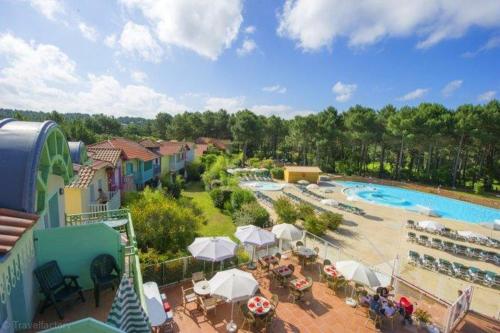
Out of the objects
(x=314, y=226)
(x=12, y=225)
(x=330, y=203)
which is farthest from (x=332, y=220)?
(x=12, y=225)

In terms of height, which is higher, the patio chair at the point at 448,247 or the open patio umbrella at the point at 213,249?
the open patio umbrella at the point at 213,249

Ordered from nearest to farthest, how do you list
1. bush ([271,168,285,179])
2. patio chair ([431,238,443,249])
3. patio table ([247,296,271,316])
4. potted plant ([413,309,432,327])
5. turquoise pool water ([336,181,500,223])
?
patio table ([247,296,271,316]), potted plant ([413,309,432,327]), patio chair ([431,238,443,249]), turquoise pool water ([336,181,500,223]), bush ([271,168,285,179])

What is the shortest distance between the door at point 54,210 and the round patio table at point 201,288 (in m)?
5.63

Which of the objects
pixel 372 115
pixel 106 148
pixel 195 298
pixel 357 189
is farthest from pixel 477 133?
pixel 106 148

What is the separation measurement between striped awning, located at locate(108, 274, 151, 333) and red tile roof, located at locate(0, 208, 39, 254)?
1945 mm

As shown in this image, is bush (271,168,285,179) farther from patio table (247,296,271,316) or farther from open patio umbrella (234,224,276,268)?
patio table (247,296,271,316)

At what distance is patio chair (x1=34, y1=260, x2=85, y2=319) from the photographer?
6.64m

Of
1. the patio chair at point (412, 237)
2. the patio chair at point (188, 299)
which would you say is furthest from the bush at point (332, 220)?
the patio chair at point (188, 299)

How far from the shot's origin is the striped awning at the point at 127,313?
524 cm

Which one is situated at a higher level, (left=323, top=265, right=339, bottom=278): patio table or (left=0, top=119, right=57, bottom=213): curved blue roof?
(left=0, top=119, right=57, bottom=213): curved blue roof

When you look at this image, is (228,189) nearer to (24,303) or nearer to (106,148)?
(106,148)

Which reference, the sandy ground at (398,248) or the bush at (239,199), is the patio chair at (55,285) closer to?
the sandy ground at (398,248)

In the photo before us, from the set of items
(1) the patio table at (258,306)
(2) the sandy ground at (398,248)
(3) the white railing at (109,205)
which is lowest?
(2) the sandy ground at (398,248)

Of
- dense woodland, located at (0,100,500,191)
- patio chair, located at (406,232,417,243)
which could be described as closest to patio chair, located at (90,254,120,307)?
patio chair, located at (406,232,417,243)
